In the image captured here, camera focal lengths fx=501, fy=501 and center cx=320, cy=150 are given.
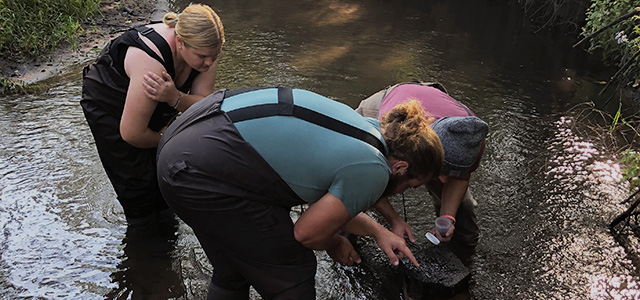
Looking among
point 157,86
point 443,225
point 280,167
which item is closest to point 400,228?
point 443,225

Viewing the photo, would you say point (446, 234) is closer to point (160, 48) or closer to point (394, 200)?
point (394, 200)

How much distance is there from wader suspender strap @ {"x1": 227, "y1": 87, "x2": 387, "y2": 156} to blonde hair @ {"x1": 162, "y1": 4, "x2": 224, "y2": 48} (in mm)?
559

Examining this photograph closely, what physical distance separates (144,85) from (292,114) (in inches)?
34.2

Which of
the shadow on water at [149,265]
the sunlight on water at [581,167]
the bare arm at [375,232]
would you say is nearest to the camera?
the bare arm at [375,232]

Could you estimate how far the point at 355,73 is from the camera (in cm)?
621

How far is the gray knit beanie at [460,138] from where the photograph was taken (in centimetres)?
238

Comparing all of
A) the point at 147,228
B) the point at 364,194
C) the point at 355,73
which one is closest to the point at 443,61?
the point at 355,73

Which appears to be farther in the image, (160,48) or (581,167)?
(581,167)

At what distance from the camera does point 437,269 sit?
9.38 feet

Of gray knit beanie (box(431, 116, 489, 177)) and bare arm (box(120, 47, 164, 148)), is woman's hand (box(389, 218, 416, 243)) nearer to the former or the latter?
gray knit beanie (box(431, 116, 489, 177))

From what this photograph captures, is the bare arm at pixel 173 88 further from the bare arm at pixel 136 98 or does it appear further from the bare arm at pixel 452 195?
the bare arm at pixel 452 195

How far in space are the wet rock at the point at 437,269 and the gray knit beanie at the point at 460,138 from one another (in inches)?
27.7

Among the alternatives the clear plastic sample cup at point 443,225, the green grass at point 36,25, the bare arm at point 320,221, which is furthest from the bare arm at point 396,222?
the green grass at point 36,25

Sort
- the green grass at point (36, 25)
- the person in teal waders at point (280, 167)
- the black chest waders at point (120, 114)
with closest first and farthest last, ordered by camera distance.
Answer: the person in teal waders at point (280, 167) < the black chest waders at point (120, 114) < the green grass at point (36, 25)
